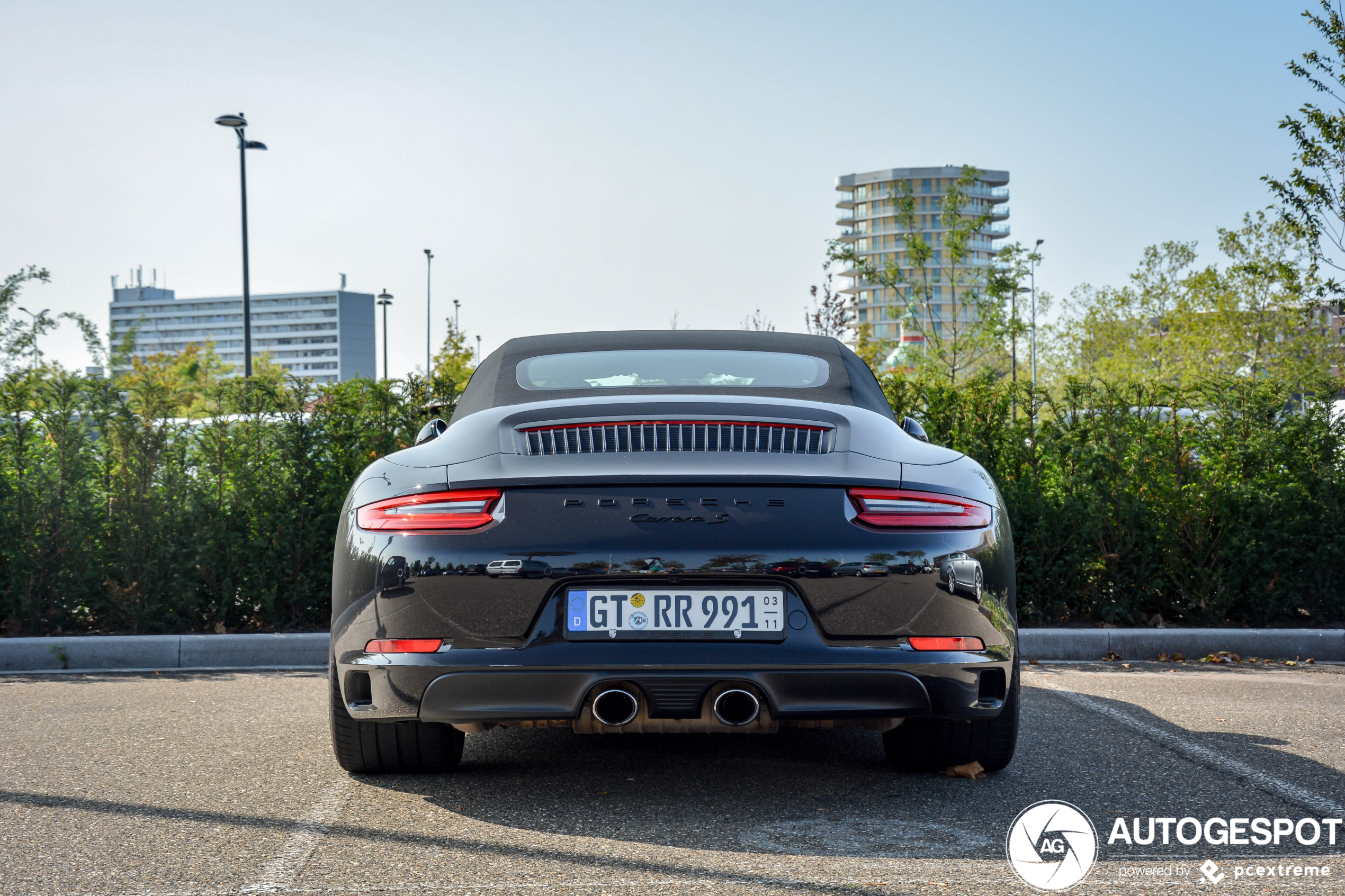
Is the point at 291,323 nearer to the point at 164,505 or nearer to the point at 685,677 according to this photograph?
the point at 164,505

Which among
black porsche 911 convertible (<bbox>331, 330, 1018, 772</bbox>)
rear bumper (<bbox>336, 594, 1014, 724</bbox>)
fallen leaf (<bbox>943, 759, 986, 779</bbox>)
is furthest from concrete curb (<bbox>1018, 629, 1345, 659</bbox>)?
rear bumper (<bbox>336, 594, 1014, 724</bbox>)

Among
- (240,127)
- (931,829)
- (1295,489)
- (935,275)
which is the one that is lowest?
(931,829)

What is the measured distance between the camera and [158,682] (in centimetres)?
605

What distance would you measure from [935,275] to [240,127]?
46.6 ft

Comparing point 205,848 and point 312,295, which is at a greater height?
point 312,295

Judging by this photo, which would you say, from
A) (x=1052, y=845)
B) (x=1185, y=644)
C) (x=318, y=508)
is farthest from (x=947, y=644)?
(x=318, y=508)

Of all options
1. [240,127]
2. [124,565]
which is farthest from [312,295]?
[124,565]

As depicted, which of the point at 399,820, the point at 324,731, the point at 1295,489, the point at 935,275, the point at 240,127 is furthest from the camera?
the point at 240,127

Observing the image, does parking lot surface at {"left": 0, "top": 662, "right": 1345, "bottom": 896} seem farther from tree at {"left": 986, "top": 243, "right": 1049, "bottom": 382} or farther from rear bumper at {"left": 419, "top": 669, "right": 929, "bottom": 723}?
tree at {"left": 986, "top": 243, "right": 1049, "bottom": 382}

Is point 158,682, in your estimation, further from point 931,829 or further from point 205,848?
point 931,829

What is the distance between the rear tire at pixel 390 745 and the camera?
365 cm

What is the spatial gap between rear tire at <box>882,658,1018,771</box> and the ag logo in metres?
0.25

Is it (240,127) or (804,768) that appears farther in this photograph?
(240,127)

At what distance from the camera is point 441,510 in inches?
125
